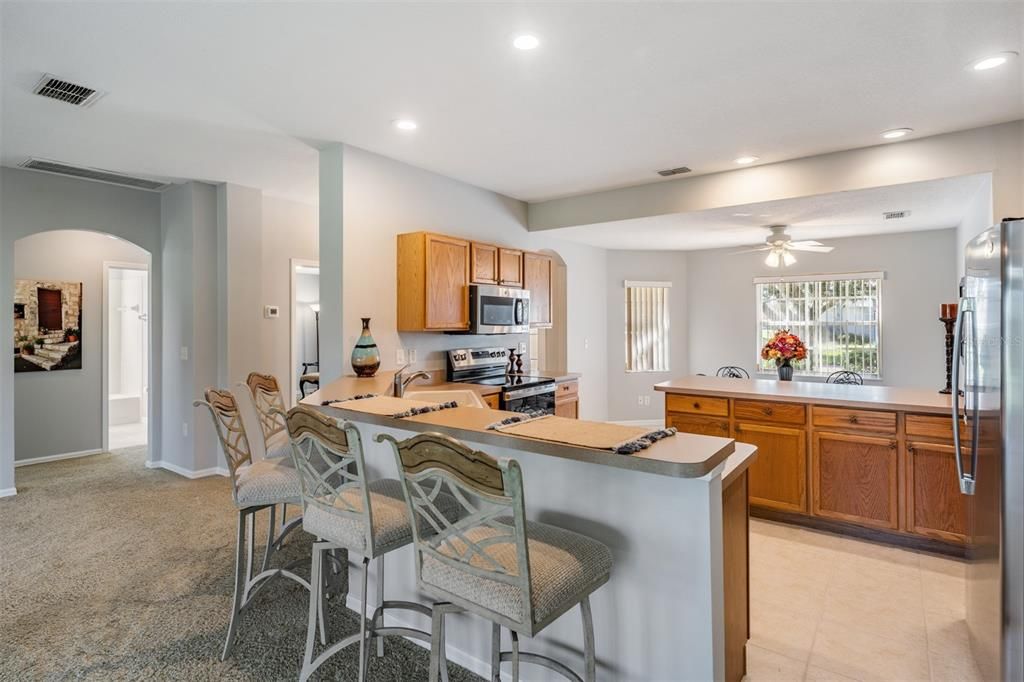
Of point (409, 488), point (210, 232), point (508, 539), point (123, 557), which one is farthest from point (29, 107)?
point (508, 539)

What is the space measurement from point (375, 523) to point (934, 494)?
10.5 ft

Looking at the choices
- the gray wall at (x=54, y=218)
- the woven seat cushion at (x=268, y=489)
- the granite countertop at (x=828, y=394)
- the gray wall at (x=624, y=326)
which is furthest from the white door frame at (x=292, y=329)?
the gray wall at (x=624, y=326)

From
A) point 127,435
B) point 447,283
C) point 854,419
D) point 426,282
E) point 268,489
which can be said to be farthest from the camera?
point 127,435

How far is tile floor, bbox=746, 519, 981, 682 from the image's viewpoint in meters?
2.13

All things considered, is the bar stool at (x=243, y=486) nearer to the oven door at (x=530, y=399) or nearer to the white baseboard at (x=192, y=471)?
the oven door at (x=530, y=399)

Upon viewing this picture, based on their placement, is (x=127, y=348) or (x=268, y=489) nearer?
(x=268, y=489)

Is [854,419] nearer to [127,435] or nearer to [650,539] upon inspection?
[650,539]

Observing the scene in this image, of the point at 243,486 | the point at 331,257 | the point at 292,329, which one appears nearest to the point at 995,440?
the point at 243,486

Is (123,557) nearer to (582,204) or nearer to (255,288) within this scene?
(255,288)

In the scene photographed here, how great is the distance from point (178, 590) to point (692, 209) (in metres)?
4.57

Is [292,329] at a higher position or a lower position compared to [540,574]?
higher

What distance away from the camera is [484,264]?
4.80 m

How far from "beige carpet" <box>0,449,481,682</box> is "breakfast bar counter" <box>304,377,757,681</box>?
22.4 inches

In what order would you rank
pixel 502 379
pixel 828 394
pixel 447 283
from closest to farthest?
pixel 828 394 < pixel 447 283 < pixel 502 379
